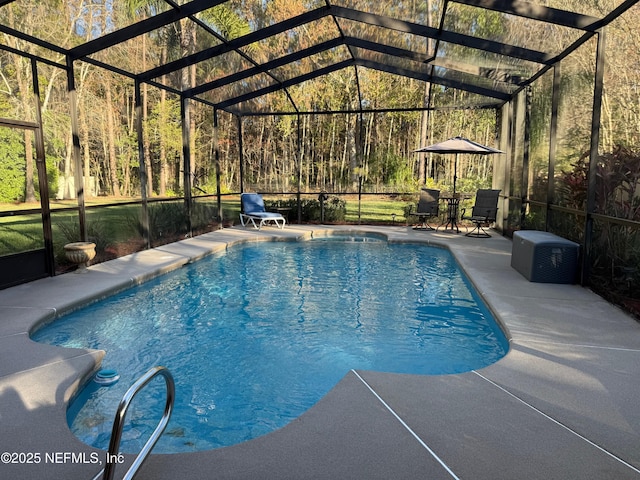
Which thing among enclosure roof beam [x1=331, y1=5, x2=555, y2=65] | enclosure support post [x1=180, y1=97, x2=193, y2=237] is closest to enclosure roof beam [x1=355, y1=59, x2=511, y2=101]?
enclosure roof beam [x1=331, y1=5, x2=555, y2=65]

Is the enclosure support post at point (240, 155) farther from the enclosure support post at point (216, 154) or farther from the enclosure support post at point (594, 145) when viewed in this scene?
the enclosure support post at point (594, 145)

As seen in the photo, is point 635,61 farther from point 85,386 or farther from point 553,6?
point 85,386

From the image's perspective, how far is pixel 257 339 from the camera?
420cm

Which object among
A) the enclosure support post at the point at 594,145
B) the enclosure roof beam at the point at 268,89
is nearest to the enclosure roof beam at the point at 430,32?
the enclosure support post at the point at 594,145

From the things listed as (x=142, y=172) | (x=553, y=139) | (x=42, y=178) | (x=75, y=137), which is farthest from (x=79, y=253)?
(x=553, y=139)

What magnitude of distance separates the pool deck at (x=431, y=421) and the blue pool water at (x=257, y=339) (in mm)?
359

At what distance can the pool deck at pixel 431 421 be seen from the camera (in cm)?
194

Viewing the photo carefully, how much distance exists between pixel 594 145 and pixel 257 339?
161 inches

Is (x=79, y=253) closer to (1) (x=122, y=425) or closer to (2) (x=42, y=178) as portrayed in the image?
(2) (x=42, y=178)

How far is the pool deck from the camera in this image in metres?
1.94

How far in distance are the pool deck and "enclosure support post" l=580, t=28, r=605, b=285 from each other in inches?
55.6

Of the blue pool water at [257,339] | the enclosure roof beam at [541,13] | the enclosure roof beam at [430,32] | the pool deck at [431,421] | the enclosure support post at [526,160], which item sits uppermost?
the enclosure roof beam at [430,32]

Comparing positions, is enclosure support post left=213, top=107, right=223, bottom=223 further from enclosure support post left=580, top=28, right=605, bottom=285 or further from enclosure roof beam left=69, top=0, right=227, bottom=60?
enclosure support post left=580, top=28, right=605, bottom=285

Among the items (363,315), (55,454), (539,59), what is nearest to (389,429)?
(55,454)
